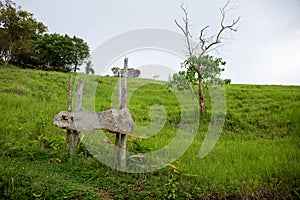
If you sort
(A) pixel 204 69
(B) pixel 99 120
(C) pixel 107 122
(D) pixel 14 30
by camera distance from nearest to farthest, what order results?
(C) pixel 107 122 → (B) pixel 99 120 → (A) pixel 204 69 → (D) pixel 14 30

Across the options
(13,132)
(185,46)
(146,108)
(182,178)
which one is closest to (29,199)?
(182,178)

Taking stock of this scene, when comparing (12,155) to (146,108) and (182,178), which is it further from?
(146,108)

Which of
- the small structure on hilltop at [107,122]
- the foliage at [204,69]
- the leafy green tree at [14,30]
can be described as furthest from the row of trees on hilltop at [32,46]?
the small structure on hilltop at [107,122]

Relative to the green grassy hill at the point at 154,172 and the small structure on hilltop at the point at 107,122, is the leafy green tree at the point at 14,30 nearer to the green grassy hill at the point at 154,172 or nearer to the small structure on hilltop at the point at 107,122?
the green grassy hill at the point at 154,172

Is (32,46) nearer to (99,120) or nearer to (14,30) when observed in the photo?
(14,30)

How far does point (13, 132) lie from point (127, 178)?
3.52 metres

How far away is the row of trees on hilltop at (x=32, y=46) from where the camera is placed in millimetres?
22828

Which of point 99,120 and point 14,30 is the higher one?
point 14,30

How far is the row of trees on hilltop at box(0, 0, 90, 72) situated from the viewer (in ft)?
74.9

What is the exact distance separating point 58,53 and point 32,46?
366 cm

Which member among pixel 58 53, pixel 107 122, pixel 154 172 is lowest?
pixel 154 172

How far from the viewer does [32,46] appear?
27.0 metres

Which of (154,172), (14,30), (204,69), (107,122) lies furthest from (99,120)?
(14,30)

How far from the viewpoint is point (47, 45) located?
84.2 feet
